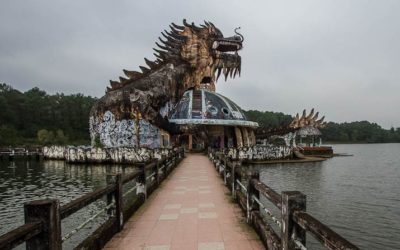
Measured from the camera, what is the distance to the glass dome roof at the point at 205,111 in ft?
115

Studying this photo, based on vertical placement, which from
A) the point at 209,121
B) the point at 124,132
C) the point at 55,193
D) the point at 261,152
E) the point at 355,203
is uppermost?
the point at 209,121

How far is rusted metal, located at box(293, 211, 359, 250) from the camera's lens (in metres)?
3.12

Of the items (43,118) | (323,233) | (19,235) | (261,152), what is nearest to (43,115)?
(43,118)

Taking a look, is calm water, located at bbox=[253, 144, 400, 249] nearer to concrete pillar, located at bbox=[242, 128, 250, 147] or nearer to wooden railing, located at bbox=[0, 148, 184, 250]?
wooden railing, located at bbox=[0, 148, 184, 250]

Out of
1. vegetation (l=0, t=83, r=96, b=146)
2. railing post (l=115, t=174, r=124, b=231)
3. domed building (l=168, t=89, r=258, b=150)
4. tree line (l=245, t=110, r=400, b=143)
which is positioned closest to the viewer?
railing post (l=115, t=174, r=124, b=231)

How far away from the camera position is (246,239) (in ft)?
21.2

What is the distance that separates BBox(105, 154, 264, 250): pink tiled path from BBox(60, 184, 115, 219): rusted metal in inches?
37.3

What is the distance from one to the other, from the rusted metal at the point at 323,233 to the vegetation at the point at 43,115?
70051 millimetres

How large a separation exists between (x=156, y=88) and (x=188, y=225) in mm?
25606

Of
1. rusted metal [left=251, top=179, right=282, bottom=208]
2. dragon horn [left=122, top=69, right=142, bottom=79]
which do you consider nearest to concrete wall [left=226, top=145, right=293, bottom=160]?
dragon horn [left=122, top=69, right=142, bottom=79]

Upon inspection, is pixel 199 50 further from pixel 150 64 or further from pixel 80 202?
pixel 80 202

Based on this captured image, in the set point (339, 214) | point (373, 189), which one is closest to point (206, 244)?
point (339, 214)

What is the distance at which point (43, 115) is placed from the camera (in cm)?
7981

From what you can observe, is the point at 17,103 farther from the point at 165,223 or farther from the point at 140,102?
the point at 165,223
